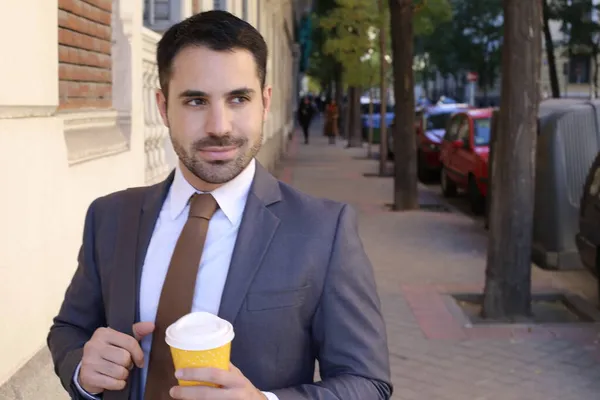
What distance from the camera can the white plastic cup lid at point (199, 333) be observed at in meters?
1.51

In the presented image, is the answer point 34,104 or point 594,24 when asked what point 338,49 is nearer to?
point 594,24

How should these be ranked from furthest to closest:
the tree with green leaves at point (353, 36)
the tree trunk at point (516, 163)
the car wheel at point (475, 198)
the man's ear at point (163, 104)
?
the tree with green leaves at point (353, 36)
the car wheel at point (475, 198)
the tree trunk at point (516, 163)
the man's ear at point (163, 104)

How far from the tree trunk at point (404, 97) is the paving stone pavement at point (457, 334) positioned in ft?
3.95

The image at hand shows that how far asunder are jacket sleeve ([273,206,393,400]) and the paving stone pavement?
364 cm

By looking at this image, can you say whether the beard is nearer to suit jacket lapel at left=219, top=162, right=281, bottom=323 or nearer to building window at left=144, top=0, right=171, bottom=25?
suit jacket lapel at left=219, top=162, right=281, bottom=323

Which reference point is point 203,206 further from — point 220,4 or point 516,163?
point 220,4

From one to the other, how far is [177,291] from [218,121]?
1.22 ft

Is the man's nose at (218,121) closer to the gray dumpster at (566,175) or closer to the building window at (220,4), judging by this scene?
the gray dumpster at (566,175)

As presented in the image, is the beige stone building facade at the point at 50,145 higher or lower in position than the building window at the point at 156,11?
lower

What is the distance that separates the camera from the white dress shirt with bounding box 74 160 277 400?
1871mm

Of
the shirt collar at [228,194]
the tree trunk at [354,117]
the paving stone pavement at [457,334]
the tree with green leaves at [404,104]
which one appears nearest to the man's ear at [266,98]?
the shirt collar at [228,194]

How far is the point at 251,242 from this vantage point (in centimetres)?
188

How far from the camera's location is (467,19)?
53.6 m

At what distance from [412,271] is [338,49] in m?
15.4
